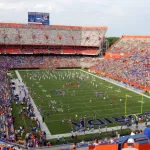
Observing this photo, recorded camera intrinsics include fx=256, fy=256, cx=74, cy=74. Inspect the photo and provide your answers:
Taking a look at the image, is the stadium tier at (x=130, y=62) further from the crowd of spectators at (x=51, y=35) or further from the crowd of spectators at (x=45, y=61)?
the crowd of spectators at (x=51, y=35)

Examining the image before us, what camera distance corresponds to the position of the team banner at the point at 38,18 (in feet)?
217

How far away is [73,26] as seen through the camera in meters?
68.3

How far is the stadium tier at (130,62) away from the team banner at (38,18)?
765 inches

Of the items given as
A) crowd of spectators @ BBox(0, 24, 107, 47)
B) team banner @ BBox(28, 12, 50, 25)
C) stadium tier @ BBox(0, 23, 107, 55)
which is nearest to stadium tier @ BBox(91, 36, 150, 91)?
stadium tier @ BBox(0, 23, 107, 55)

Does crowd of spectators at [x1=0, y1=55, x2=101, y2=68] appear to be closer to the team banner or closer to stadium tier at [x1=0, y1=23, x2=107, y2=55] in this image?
stadium tier at [x1=0, y1=23, x2=107, y2=55]

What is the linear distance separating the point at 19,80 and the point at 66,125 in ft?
68.2

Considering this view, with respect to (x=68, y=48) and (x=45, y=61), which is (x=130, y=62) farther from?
(x=45, y=61)

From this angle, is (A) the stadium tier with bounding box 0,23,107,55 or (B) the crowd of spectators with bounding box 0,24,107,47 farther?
(B) the crowd of spectators with bounding box 0,24,107,47

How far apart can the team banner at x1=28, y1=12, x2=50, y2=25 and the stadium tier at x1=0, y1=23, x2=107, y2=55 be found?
1639mm

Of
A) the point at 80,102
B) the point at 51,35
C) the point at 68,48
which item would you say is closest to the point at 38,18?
the point at 51,35

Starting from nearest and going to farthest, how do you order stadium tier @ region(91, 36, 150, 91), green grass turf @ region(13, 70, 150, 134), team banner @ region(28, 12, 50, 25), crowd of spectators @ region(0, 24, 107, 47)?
green grass turf @ region(13, 70, 150, 134) → stadium tier @ region(91, 36, 150, 91) → crowd of spectators @ region(0, 24, 107, 47) → team banner @ region(28, 12, 50, 25)

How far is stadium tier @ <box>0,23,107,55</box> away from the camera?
60625 millimetres

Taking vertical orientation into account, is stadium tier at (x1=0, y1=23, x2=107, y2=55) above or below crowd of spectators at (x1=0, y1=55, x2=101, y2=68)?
above

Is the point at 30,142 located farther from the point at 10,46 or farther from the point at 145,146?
the point at 10,46
